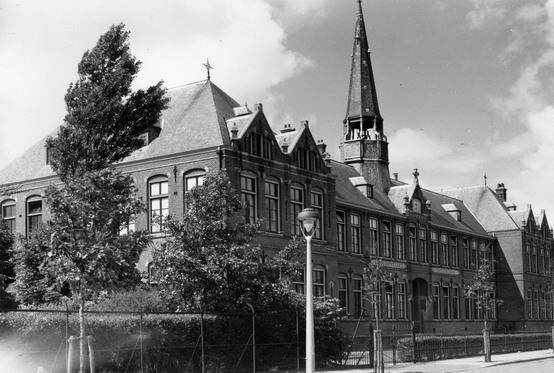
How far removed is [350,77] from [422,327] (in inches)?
819

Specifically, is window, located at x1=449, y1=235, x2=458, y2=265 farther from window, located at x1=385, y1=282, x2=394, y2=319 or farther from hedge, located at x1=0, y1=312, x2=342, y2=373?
hedge, located at x1=0, y1=312, x2=342, y2=373

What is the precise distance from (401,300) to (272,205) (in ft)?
69.3

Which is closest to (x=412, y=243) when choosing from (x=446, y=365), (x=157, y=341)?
(x=446, y=365)

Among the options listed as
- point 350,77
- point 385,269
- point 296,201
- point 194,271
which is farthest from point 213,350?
point 350,77

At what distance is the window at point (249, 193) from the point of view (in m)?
39.8

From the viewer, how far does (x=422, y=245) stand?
6316 cm

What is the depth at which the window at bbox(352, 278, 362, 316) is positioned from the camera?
53.4 meters

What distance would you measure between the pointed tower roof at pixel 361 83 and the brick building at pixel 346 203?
98mm

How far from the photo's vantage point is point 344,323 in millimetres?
48594

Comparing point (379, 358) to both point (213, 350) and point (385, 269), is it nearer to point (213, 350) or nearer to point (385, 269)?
point (213, 350)

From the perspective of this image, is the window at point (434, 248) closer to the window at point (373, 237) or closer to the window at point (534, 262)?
the window at point (373, 237)

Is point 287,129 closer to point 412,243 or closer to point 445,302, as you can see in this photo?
point 412,243

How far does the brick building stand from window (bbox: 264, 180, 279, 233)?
0.05m

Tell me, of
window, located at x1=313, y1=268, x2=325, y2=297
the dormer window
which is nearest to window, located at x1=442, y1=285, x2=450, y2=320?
the dormer window
